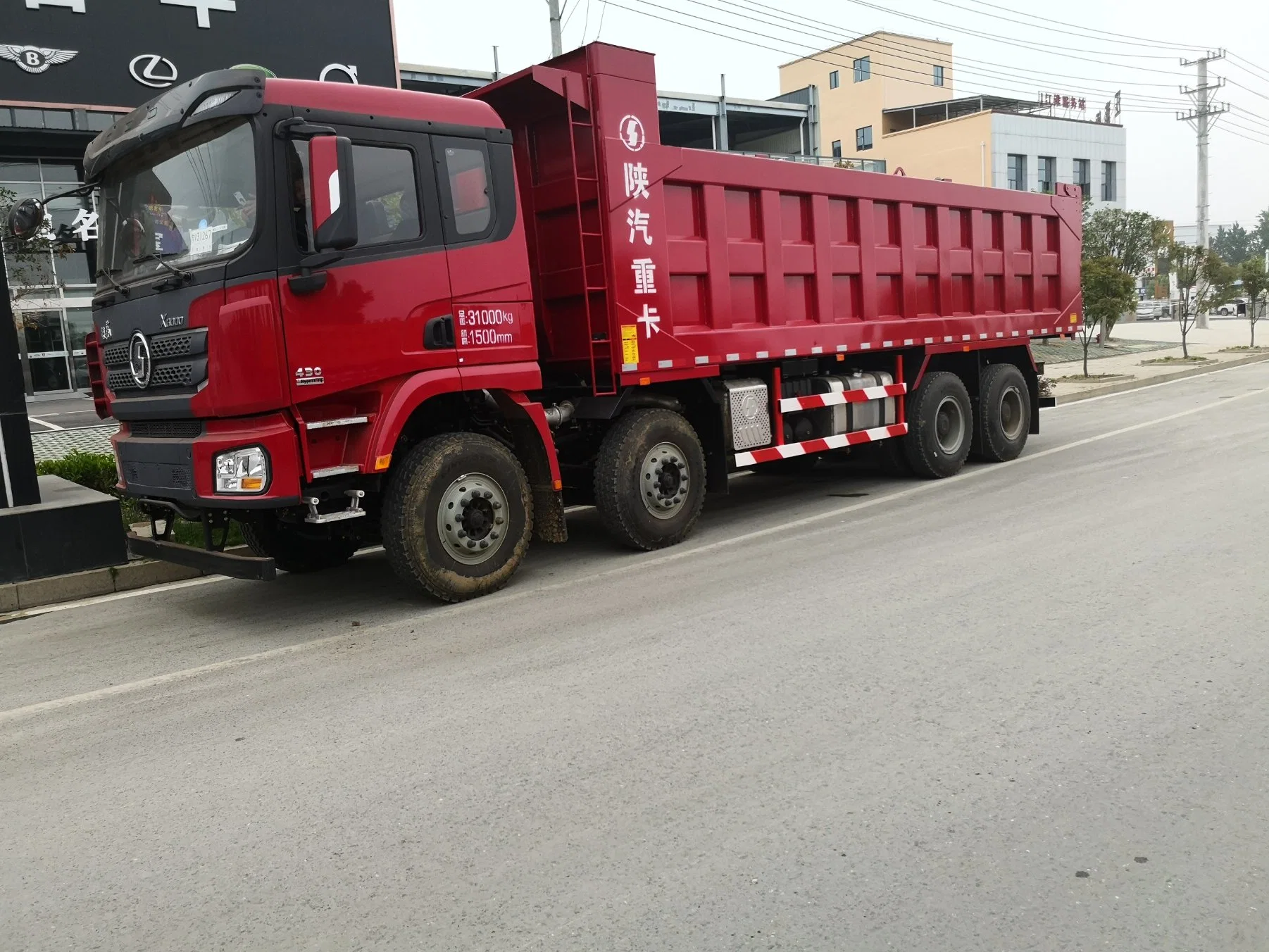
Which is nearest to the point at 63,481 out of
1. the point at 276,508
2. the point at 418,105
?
the point at 276,508

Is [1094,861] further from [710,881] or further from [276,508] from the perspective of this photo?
[276,508]

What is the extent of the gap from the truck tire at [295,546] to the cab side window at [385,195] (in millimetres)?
2008

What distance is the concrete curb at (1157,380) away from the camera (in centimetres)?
1875

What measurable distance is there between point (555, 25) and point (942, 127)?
41212mm

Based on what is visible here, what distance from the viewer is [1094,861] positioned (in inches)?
119

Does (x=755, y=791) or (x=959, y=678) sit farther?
(x=959, y=678)

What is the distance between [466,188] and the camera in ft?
21.1

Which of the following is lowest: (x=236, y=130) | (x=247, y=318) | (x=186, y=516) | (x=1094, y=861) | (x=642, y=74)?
(x=1094, y=861)

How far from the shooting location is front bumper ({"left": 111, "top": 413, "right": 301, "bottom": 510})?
5625 millimetres

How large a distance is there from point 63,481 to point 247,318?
4.86 meters

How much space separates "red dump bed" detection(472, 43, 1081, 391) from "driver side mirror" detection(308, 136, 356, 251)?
6.59ft

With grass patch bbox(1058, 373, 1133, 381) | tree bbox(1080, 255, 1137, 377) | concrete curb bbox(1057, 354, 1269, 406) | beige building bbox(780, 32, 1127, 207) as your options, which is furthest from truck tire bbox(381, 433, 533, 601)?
beige building bbox(780, 32, 1127, 207)

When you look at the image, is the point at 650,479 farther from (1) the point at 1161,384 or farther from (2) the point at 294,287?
(1) the point at 1161,384

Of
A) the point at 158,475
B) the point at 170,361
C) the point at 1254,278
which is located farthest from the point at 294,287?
the point at 1254,278
